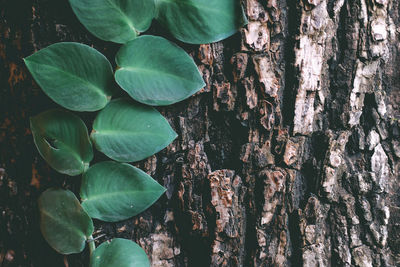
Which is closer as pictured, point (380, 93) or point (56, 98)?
point (56, 98)

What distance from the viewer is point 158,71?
61 centimetres

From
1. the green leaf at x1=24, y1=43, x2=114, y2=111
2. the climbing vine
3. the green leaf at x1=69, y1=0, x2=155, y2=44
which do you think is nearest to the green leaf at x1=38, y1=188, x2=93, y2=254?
the climbing vine

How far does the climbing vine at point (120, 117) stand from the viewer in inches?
23.3

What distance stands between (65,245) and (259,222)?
0.30m

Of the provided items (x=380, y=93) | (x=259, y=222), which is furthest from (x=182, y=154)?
(x=380, y=93)

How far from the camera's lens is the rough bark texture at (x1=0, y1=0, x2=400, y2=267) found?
0.61 meters

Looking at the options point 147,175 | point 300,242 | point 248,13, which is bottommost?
point 300,242

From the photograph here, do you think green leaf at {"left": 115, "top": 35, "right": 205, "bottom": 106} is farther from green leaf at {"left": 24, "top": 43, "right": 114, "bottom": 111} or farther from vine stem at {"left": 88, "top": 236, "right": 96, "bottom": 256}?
vine stem at {"left": 88, "top": 236, "right": 96, "bottom": 256}

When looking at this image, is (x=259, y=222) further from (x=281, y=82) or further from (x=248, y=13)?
(x=248, y=13)

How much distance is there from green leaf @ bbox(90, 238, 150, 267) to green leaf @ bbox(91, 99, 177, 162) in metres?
0.13

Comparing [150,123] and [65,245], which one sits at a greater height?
[150,123]

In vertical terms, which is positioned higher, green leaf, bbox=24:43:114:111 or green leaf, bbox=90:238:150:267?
green leaf, bbox=24:43:114:111

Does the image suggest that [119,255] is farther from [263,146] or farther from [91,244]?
[263,146]

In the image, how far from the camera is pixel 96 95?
23.6 inches
